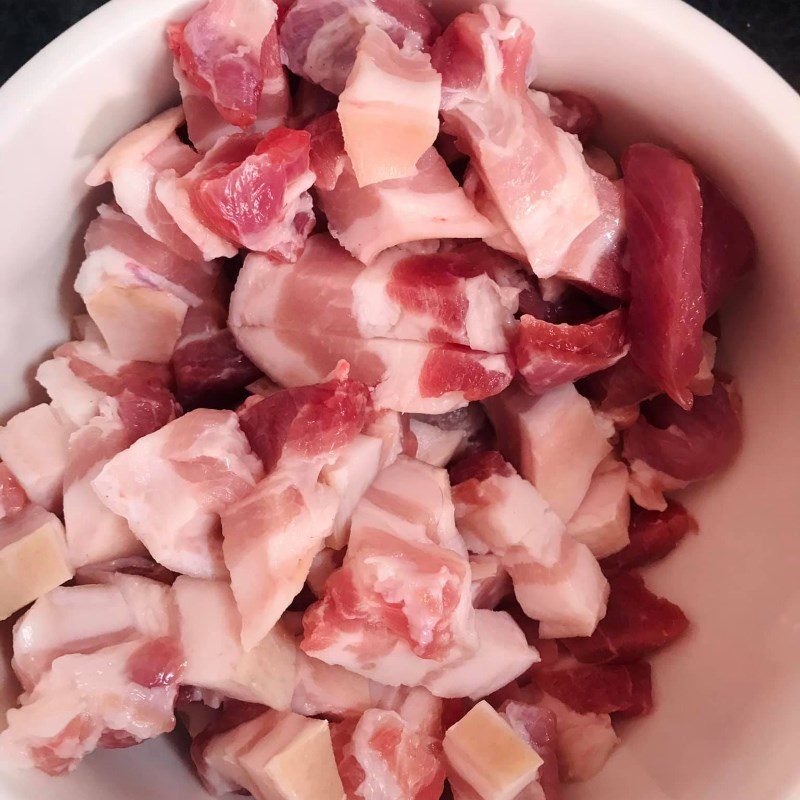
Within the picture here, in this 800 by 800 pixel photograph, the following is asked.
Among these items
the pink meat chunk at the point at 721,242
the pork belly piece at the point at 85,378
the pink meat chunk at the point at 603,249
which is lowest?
the pork belly piece at the point at 85,378

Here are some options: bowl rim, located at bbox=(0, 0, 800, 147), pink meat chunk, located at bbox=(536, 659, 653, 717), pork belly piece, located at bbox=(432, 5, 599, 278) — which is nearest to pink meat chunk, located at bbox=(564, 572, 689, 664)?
pink meat chunk, located at bbox=(536, 659, 653, 717)

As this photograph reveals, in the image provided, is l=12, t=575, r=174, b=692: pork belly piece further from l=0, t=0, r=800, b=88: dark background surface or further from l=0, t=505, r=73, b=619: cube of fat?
l=0, t=0, r=800, b=88: dark background surface

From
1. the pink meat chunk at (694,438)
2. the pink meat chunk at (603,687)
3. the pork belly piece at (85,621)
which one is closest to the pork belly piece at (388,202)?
the pink meat chunk at (694,438)

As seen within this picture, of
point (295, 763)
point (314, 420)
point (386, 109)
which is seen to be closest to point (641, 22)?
point (386, 109)

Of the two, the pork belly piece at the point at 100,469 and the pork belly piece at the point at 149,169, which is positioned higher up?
the pork belly piece at the point at 149,169

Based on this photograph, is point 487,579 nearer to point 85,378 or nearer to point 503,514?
point 503,514

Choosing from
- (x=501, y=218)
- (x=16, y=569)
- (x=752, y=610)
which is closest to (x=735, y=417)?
(x=752, y=610)

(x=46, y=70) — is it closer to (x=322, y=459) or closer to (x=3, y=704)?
(x=322, y=459)

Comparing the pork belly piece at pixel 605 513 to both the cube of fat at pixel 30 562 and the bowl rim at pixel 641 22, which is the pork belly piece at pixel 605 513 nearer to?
the bowl rim at pixel 641 22
